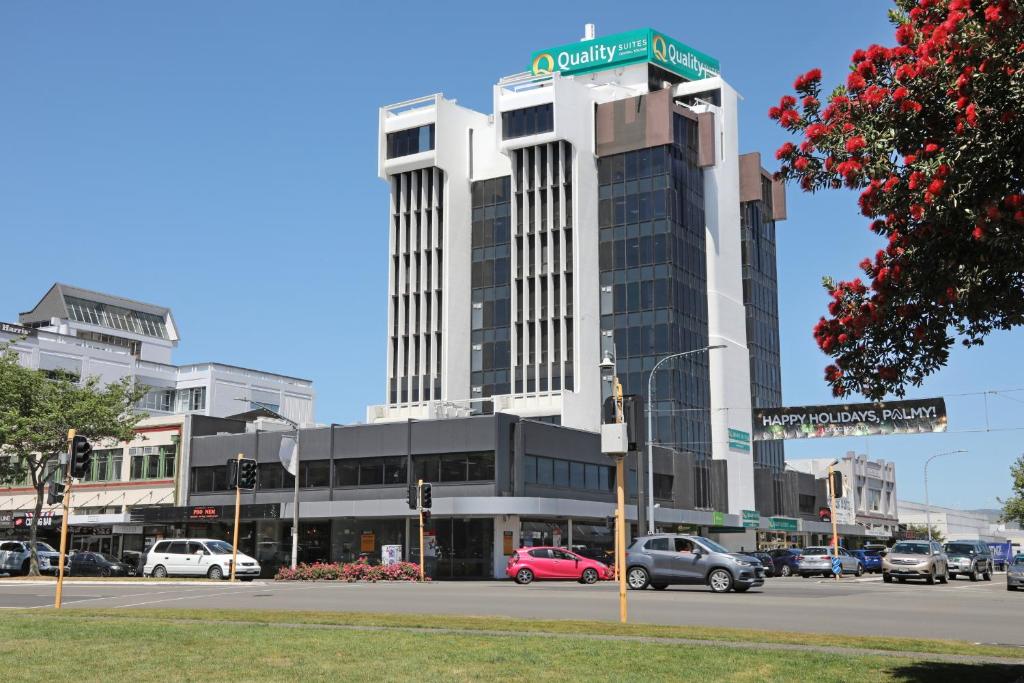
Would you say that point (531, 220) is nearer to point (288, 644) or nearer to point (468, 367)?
point (468, 367)

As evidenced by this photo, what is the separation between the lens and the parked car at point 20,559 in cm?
5056

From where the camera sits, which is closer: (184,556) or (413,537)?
(184,556)

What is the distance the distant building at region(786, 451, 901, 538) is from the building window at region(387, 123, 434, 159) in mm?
55780

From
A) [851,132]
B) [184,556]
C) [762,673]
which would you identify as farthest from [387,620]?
[184,556]

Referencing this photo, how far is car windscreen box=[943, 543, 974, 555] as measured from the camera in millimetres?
51125

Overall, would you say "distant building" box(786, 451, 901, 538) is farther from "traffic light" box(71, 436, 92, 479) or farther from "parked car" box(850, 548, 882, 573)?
"traffic light" box(71, 436, 92, 479)

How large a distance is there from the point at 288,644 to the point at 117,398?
4286 cm

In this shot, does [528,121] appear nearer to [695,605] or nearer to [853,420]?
[853,420]

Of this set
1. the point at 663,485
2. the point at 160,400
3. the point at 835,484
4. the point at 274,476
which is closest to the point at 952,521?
the point at 663,485

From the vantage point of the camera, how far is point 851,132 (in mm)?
10555

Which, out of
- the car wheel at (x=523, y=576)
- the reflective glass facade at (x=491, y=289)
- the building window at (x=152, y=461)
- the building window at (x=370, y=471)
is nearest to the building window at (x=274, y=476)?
the building window at (x=370, y=471)

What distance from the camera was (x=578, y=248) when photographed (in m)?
72.9

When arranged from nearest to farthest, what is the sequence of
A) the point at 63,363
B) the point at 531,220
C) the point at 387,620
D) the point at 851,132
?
the point at 851,132, the point at 387,620, the point at 531,220, the point at 63,363

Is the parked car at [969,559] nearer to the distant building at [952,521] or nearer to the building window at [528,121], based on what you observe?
the building window at [528,121]
